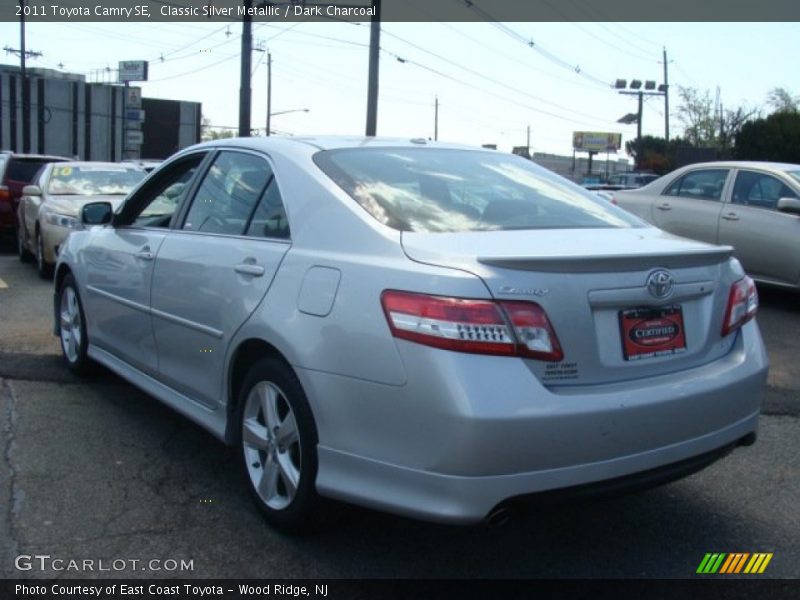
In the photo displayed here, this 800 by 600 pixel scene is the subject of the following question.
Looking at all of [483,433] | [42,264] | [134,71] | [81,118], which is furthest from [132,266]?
[81,118]

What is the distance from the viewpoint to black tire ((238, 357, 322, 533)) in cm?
320

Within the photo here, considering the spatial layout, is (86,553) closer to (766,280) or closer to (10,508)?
(10,508)

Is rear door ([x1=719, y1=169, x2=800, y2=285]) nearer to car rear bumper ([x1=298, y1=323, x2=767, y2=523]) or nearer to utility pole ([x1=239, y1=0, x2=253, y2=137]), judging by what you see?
car rear bumper ([x1=298, y1=323, x2=767, y2=523])

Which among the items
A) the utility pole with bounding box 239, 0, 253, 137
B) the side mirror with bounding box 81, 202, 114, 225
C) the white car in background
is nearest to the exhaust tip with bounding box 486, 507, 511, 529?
the side mirror with bounding box 81, 202, 114, 225

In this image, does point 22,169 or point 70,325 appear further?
point 22,169

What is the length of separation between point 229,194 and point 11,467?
1.71m

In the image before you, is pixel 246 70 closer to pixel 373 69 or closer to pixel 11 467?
pixel 373 69

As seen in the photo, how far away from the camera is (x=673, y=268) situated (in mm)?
3125

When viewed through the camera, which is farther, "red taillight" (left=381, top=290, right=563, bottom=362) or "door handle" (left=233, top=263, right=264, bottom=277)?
"door handle" (left=233, top=263, right=264, bottom=277)

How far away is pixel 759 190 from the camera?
9039mm

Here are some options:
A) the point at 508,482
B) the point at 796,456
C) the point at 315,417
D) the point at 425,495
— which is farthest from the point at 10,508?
the point at 796,456

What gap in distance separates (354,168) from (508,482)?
1599mm

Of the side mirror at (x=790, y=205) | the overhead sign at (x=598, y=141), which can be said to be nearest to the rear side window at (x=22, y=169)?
the side mirror at (x=790, y=205)

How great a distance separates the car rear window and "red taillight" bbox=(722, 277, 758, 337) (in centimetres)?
57
